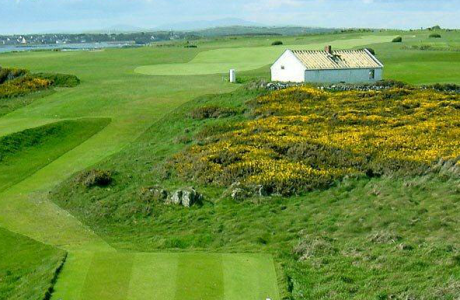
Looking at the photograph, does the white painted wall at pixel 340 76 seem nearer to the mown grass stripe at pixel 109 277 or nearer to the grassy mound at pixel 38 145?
the grassy mound at pixel 38 145

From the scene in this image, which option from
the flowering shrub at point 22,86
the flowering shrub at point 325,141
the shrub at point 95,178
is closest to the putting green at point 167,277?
the flowering shrub at point 325,141

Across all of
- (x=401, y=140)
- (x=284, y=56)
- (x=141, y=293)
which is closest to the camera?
(x=141, y=293)

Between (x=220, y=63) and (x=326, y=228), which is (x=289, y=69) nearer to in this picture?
(x=326, y=228)

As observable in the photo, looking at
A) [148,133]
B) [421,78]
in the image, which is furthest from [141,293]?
[421,78]

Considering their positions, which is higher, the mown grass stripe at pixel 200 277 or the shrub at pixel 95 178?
the mown grass stripe at pixel 200 277

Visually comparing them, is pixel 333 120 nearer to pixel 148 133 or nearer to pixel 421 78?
pixel 148 133

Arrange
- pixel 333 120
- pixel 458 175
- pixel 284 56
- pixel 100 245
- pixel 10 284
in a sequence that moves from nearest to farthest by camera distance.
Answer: pixel 10 284, pixel 100 245, pixel 458 175, pixel 333 120, pixel 284 56

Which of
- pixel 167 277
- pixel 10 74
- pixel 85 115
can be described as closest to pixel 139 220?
pixel 167 277
